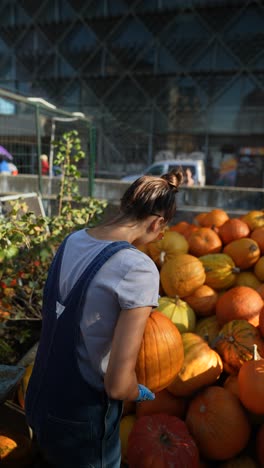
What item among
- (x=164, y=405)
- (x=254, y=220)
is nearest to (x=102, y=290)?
(x=164, y=405)

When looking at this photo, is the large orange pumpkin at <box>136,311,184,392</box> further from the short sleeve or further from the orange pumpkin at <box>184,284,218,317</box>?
the orange pumpkin at <box>184,284,218,317</box>

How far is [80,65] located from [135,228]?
948 inches

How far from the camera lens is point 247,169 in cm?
1891

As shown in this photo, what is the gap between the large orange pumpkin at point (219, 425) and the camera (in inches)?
74.1

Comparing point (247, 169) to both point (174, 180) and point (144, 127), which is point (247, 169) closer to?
point (144, 127)

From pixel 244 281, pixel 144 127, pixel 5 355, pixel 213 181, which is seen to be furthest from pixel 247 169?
pixel 5 355

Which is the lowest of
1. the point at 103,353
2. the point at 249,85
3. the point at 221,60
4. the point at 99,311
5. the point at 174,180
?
the point at 103,353

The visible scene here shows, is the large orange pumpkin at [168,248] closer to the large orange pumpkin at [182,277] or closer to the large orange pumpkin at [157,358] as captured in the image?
the large orange pumpkin at [182,277]

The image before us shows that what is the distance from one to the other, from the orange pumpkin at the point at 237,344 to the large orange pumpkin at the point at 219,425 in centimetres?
25

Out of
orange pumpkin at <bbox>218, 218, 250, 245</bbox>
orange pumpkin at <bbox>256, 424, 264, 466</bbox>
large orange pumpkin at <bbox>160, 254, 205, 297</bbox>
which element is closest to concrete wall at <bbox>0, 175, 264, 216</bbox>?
orange pumpkin at <bbox>218, 218, 250, 245</bbox>

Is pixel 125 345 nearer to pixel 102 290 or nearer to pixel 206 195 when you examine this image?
pixel 102 290

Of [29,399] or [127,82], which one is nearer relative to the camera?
[29,399]

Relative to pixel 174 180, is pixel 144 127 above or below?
above

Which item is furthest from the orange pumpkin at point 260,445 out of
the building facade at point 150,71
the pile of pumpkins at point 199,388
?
the building facade at point 150,71
